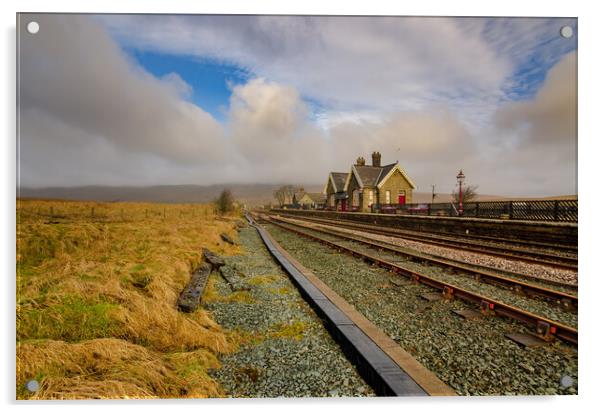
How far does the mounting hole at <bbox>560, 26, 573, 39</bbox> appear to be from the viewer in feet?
12.8

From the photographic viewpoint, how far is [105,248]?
6.85m

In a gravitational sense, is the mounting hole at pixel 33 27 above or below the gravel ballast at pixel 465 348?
above

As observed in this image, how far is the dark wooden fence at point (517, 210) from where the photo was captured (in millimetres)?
11421

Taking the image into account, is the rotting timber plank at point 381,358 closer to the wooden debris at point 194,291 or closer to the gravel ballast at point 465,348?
the gravel ballast at point 465,348

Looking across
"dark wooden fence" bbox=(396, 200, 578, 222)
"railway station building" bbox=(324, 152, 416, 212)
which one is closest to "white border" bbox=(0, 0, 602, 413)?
"dark wooden fence" bbox=(396, 200, 578, 222)

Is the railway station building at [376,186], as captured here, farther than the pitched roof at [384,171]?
No

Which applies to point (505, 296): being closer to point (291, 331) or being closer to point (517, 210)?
point (291, 331)

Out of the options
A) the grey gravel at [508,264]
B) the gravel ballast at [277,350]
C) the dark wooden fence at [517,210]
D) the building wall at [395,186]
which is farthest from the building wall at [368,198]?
the gravel ballast at [277,350]

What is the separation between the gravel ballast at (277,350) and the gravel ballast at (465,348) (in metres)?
0.92

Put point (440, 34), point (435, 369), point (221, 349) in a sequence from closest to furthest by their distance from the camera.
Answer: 1. point (435, 369)
2. point (221, 349)
3. point (440, 34)

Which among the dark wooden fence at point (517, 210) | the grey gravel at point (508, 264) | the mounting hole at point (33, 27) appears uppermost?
the mounting hole at point (33, 27)
